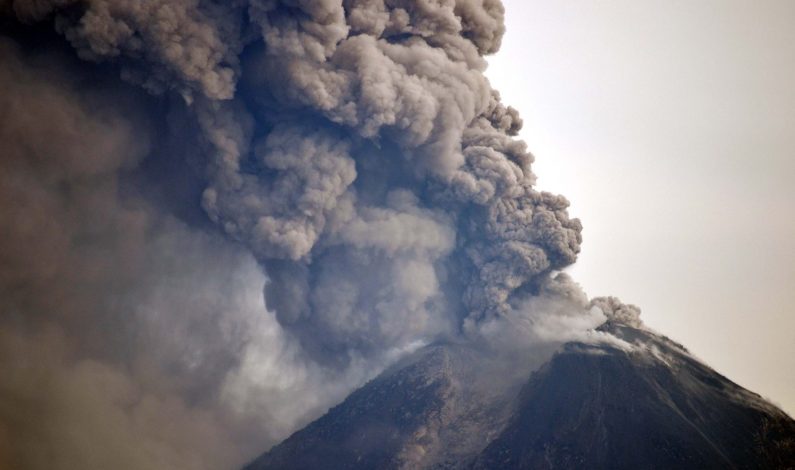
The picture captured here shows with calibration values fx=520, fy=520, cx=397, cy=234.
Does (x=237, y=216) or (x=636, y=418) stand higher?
(x=237, y=216)

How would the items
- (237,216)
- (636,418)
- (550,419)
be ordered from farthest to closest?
(550,419), (636,418), (237,216)

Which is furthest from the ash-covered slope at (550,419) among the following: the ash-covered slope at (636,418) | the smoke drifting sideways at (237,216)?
the smoke drifting sideways at (237,216)

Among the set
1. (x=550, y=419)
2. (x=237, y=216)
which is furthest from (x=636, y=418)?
(x=237, y=216)

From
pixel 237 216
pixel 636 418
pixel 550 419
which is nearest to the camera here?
pixel 237 216

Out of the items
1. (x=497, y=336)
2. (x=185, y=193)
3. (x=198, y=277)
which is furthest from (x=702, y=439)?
(x=185, y=193)

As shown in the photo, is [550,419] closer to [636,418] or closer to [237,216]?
[636,418]

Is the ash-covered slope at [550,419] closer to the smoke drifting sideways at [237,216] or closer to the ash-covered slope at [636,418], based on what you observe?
the ash-covered slope at [636,418]
